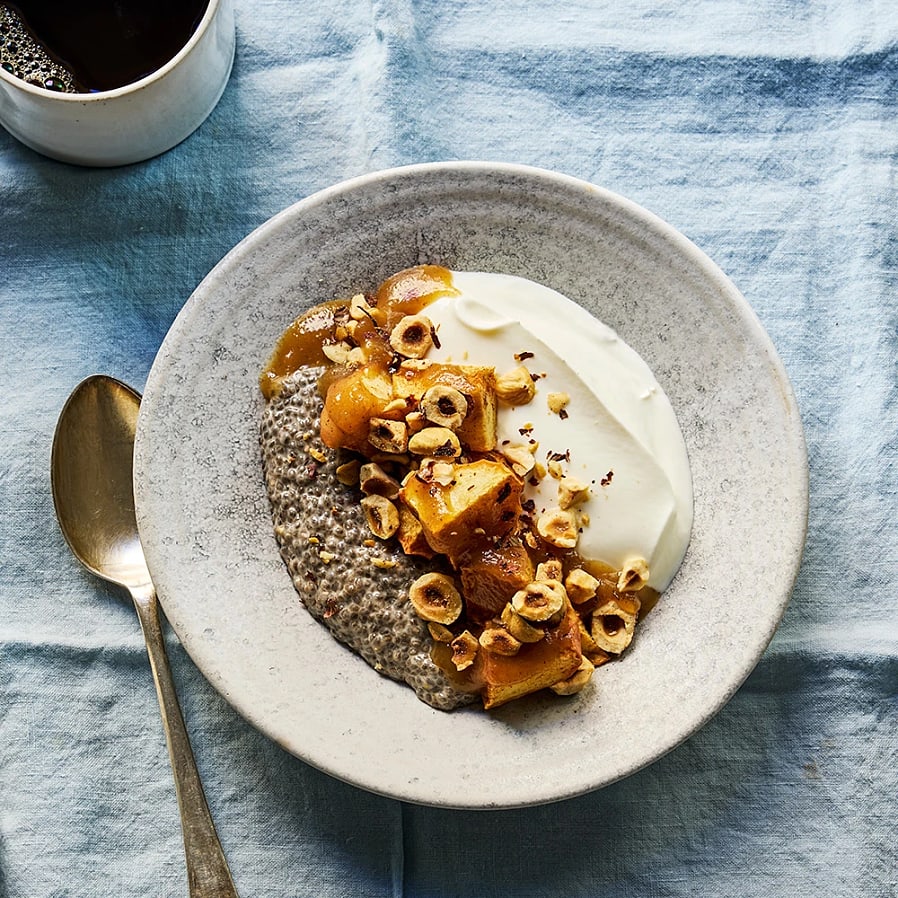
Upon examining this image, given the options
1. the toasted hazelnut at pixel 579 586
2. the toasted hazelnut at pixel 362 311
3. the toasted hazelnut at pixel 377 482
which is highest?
the toasted hazelnut at pixel 362 311

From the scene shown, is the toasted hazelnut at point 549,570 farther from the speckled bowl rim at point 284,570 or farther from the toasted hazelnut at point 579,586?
the speckled bowl rim at point 284,570

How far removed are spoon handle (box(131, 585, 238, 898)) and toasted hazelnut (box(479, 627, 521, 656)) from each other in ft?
2.01

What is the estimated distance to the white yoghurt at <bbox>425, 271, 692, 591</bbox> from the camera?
174 cm

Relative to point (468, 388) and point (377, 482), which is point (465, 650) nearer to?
point (377, 482)

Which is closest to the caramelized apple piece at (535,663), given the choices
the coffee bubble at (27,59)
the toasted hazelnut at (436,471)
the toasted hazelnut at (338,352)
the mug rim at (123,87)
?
the toasted hazelnut at (436,471)

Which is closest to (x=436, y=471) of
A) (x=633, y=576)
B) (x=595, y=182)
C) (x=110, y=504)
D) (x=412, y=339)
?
(x=412, y=339)

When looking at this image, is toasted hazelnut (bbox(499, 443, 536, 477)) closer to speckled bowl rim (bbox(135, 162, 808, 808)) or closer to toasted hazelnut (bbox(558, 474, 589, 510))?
toasted hazelnut (bbox(558, 474, 589, 510))

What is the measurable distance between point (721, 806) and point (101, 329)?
1.41 meters

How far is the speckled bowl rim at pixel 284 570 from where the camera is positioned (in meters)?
1.68

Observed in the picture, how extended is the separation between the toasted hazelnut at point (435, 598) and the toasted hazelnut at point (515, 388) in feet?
0.97

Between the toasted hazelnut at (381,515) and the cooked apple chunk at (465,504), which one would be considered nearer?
the cooked apple chunk at (465,504)

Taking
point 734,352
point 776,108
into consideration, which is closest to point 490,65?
point 776,108

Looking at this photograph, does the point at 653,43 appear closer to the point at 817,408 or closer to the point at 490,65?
the point at 490,65

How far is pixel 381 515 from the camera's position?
1688mm
